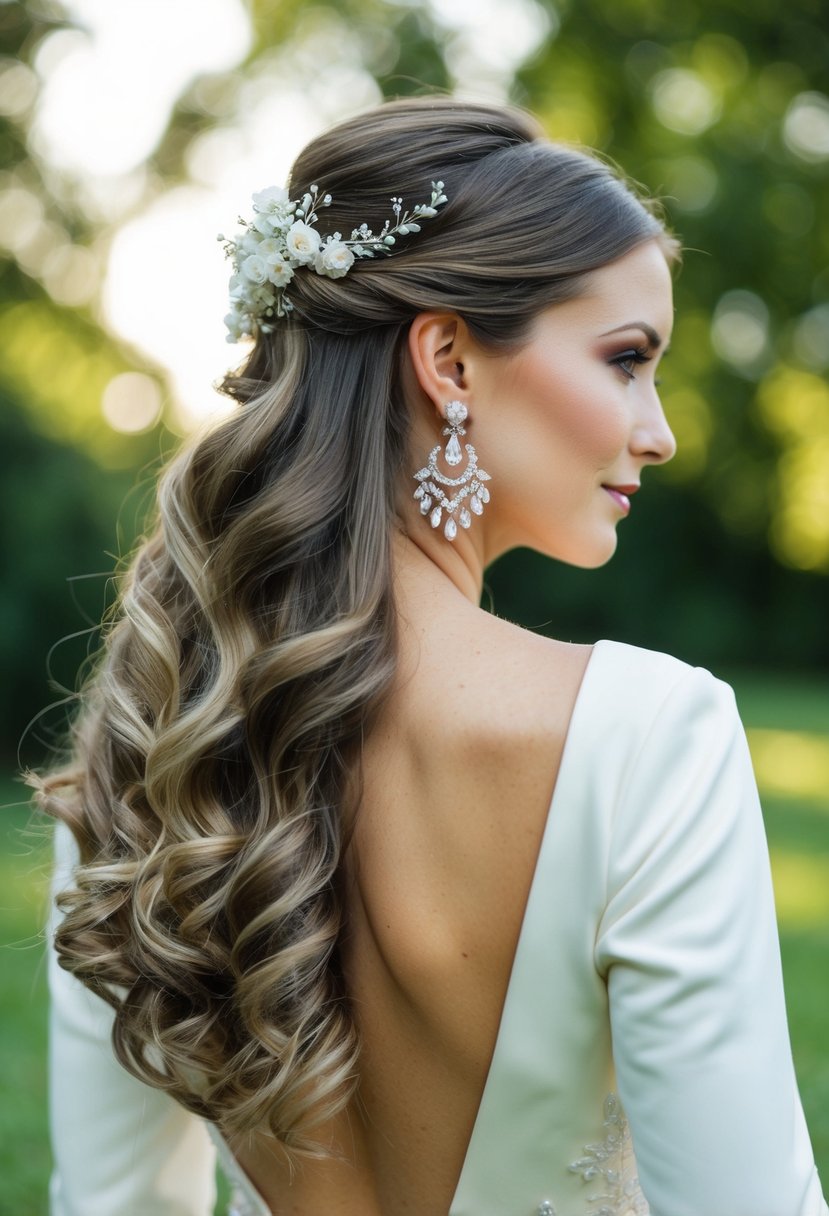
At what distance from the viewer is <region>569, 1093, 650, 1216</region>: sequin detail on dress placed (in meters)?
1.68

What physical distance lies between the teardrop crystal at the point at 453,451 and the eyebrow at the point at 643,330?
0.28 metres

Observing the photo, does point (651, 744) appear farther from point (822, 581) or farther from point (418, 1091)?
point (822, 581)

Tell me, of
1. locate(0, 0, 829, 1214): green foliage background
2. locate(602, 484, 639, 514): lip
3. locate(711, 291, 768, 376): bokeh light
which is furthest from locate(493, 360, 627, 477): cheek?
locate(711, 291, 768, 376): bokeh light

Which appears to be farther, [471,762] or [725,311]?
[725,311]

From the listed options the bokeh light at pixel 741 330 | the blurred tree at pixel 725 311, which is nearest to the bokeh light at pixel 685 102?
the blurred tree at pixel 725 311

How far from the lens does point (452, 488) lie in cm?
195

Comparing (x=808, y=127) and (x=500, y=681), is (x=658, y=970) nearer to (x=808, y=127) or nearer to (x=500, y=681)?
(x=500, y=681)

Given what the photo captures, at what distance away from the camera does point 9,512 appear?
11820 millimetres

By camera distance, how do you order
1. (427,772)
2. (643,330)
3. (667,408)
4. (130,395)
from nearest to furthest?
1. (427,772)
2. (643,330)
3. (130,395)
4. (667,408)

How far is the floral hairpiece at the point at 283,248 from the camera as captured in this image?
1.97 m

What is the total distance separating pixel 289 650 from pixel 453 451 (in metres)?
0.42

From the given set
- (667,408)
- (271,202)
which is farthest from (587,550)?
(667,408)

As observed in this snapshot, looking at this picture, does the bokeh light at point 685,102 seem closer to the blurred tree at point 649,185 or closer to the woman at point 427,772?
the blurred tree at point 649,185

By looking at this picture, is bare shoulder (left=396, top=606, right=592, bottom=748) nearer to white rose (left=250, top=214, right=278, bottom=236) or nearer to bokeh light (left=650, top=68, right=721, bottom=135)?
white rose (left=250, top=214, right=278, bottom=236)
